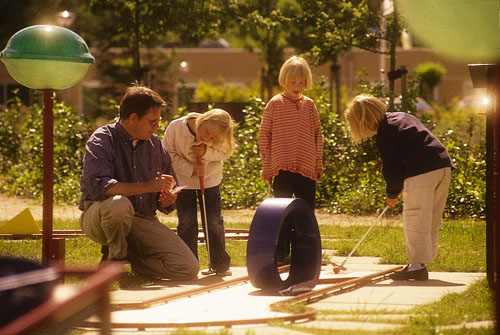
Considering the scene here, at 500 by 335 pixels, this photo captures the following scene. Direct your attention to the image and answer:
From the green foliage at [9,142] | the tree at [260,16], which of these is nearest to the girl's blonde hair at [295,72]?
the tree at [260,16]

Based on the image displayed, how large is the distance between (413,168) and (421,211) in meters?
0.33

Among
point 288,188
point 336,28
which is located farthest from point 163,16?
point 288,188

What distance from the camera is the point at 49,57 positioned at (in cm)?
598

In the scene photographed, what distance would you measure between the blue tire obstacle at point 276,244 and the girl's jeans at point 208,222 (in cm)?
77

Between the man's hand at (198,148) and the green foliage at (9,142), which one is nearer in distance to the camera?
the man's hand at (198,148)

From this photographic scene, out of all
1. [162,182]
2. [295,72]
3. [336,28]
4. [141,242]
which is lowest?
[141,242]

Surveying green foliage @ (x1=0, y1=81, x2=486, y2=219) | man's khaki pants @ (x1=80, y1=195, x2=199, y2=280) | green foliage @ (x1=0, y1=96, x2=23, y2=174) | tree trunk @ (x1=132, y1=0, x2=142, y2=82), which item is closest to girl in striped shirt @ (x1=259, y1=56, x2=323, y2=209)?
man's khaki pants @ (x1=80, y1=195, x2=199, y2=280)

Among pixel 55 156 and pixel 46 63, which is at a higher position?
pixel 46 63

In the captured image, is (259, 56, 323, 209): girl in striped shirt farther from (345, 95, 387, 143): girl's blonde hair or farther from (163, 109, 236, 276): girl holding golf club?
(345, 95, 387, 143): girl's blonde hair

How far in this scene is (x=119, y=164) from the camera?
20.7 ft

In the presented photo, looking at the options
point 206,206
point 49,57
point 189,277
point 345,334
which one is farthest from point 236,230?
point 345,334

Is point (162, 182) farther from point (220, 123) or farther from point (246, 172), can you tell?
point (246, 172)

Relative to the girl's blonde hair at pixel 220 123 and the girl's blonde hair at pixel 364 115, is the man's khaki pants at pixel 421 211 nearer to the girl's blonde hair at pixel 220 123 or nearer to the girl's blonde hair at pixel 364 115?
the girl's blonde hair at pixel 364 115

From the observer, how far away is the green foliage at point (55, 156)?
12656 millimetres
